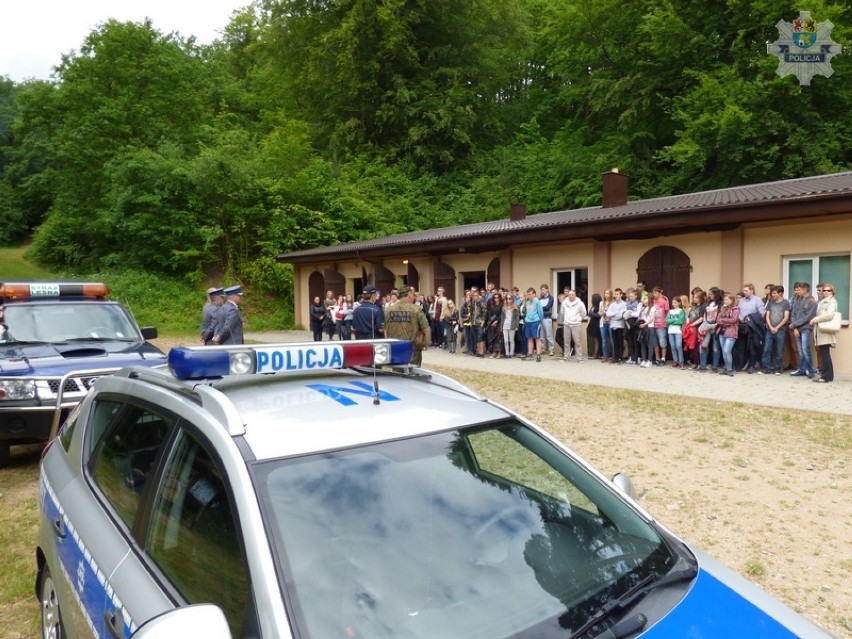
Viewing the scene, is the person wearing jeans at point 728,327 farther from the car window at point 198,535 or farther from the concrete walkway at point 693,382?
the car window at point 198,535

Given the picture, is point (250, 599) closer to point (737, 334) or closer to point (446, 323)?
point (737, 334)

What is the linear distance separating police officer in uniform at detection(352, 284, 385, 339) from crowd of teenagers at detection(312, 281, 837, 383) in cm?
51

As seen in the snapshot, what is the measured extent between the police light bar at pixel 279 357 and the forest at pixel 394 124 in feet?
81.1

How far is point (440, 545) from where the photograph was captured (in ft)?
6.25

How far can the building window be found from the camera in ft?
38.1

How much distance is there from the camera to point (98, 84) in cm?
3272

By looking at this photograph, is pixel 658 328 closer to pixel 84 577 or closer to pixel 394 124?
pixel 84 577

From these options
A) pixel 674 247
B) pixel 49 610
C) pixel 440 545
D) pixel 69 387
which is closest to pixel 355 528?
pixel 440 545

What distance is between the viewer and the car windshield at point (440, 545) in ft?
5.49

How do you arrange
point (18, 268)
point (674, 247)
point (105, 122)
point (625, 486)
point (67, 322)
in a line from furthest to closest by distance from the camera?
point (18, 268)
point (105, 122)
point (674, 247)
point (67, 322)
point (625, 486)

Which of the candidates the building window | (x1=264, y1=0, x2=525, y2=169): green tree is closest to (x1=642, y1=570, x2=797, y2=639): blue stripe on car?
the building window

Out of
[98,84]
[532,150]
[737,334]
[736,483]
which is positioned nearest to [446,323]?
[737,334]

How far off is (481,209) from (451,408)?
1217 inches

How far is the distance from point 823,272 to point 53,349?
12927mm
